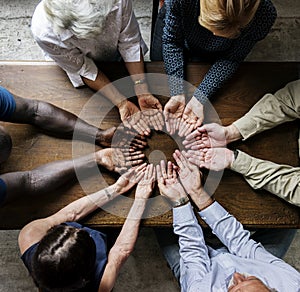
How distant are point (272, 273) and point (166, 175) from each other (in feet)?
1.43

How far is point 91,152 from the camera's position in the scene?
1284 millimetres

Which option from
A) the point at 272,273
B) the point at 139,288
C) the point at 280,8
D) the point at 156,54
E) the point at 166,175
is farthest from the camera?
the point at 280,8

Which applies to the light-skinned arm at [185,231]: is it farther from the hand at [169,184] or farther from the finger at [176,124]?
the finger at [176,124]

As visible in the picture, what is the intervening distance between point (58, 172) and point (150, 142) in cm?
31

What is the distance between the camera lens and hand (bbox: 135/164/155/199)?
1.24 meters

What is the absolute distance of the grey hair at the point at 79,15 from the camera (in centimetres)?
106

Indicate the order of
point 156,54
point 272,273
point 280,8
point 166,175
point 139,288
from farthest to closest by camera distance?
1. point 280,8
2. point 139,288
3. point 156,54
4. point 166,175
5. point 272,273

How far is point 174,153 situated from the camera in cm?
128

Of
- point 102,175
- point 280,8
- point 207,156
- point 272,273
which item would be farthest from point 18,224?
point 280,8

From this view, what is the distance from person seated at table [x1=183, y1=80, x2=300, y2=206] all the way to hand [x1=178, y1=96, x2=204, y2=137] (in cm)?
2

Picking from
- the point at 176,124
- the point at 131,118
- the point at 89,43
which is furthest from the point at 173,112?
the point at 89,43

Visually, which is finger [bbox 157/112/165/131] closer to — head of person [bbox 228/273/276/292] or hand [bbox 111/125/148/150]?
hand [bbox 111/125/148/150]

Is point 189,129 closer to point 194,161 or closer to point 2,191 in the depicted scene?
point 194,161

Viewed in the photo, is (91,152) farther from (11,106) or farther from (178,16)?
(178,16)
